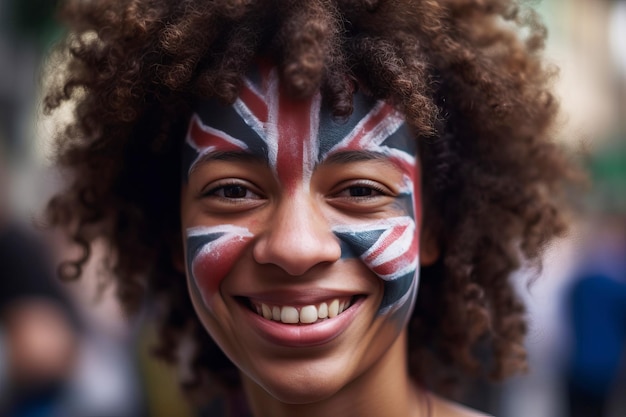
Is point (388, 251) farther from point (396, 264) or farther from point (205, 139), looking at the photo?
point (205, 139)

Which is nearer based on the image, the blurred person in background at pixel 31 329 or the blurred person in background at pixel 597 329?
the blurred person in background at pixel 31 329

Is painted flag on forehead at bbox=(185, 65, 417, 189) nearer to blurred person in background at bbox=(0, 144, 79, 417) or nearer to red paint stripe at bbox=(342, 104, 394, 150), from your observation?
red paint stripe at bbox=(342, 104, 394, 150)

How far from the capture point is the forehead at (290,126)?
91.0 inches

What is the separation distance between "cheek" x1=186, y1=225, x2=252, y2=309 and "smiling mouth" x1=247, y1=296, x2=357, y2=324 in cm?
13

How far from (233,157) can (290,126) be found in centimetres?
19

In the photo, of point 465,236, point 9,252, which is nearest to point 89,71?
point 465,236

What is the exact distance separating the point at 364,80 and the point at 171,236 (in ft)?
2.98

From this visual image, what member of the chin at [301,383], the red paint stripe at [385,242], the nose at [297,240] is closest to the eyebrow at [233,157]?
the nose at [297,240]

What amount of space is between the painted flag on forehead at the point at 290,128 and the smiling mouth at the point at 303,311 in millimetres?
335

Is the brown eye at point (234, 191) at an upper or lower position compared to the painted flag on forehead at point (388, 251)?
upper

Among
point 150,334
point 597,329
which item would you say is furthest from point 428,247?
point 597,329

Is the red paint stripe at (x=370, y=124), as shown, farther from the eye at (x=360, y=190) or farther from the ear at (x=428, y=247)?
the ear at (x=428, y=247)

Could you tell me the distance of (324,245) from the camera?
88.9 inches

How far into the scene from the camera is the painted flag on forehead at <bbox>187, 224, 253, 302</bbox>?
2.35 metres
